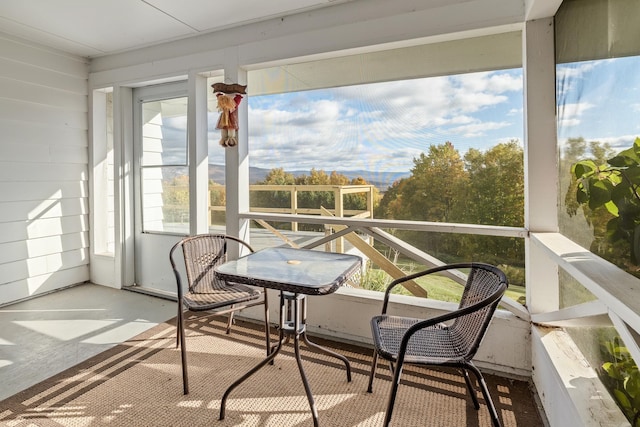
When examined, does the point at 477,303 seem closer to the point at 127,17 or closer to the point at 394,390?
the point at 394,390

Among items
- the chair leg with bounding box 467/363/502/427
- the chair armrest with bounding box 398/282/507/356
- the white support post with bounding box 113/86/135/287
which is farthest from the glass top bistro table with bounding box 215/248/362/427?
the white support post with bounding box 113/86/135/287

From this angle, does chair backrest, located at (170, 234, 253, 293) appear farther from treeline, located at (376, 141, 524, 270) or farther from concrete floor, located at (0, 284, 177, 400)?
treeline, located at (376, 141, 524, 270)

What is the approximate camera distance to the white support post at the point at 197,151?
3.15 metres

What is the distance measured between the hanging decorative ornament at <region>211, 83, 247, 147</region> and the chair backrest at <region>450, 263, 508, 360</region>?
191cm

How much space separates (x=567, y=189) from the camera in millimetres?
1827

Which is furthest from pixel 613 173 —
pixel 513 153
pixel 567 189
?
pixel 513 153

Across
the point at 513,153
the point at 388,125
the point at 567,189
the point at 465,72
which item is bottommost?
the point at 567,189

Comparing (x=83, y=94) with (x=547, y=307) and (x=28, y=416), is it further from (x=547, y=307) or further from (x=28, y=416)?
(x=547, y=307)

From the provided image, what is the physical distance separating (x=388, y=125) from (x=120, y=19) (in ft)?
8.01

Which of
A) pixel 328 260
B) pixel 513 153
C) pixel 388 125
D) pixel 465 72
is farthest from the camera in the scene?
pixel 388 125

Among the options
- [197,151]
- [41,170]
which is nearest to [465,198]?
[197,151]

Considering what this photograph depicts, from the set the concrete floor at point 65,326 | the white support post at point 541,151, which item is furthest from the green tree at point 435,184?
the concrete floor at point 65,326

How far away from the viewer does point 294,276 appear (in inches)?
66.2

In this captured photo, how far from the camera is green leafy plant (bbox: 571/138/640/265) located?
110cm
